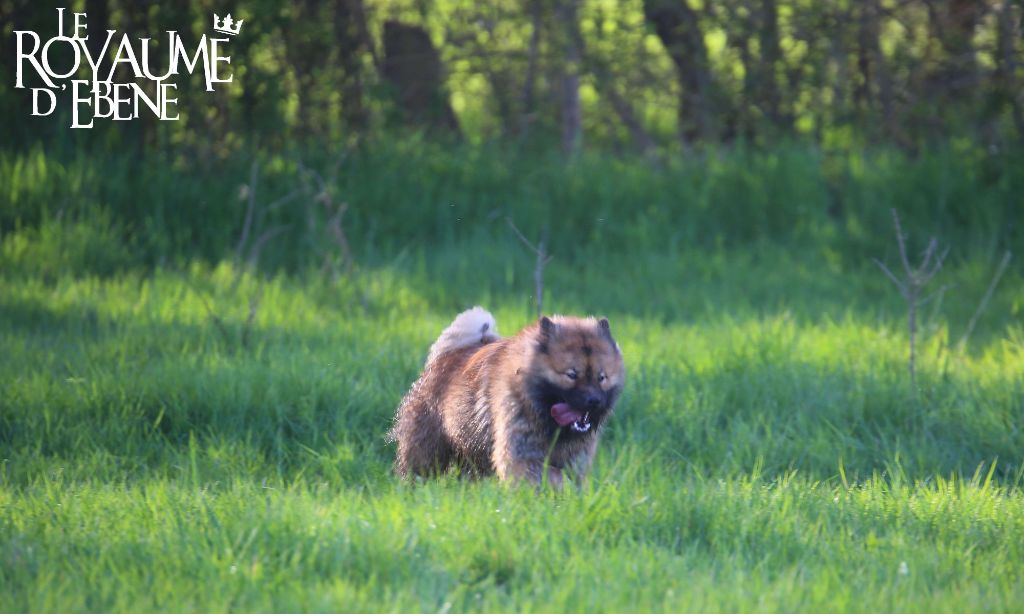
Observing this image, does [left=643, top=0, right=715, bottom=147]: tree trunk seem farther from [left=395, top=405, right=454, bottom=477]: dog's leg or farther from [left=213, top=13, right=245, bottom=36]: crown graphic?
[left=395, top=405, right=454, bottom=477]: dog's leg

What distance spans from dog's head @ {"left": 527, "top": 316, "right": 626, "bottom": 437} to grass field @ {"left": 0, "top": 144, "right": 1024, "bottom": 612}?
32 cm

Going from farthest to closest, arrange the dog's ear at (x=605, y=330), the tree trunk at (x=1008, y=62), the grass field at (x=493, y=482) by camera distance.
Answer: the tree trunk at (x=1008, y=62), the dog's ear at (x=605, y=330), the grass field at (x=493, y=482)

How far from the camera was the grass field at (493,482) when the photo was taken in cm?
406

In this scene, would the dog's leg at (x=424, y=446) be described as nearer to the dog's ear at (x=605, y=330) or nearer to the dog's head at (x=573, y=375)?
the dog's head at (x=573, y=375)

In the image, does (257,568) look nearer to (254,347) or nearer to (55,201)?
(254,347)

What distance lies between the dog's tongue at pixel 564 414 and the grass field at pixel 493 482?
0.28 m

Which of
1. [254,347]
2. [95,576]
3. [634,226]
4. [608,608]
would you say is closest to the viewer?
[608,608]

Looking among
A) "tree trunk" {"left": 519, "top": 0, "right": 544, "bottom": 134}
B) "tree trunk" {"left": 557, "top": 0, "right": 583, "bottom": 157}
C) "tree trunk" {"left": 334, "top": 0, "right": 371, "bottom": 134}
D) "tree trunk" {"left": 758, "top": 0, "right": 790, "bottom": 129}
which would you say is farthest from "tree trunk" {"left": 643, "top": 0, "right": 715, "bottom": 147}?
"tree trunk" {"left": 334, "top": 0, "right": 371, "bottom": 134}

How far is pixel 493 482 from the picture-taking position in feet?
16.1

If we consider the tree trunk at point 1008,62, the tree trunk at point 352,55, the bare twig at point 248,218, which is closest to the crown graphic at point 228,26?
the bare twig at point 248,218

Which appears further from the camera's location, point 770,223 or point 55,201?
point 770,223

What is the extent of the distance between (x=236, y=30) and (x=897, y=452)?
723cm

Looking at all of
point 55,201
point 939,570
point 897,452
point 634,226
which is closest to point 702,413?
point 897,452

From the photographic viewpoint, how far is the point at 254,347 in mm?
7246
